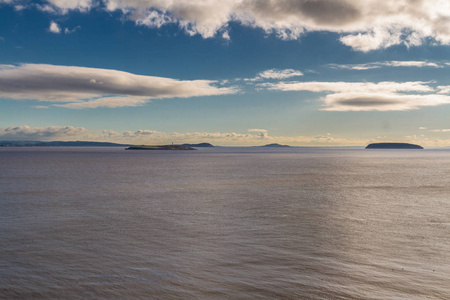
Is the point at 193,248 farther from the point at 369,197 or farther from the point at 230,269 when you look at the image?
the point at 369,197

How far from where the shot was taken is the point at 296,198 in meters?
38.9

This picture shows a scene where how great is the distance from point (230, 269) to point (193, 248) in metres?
3.97

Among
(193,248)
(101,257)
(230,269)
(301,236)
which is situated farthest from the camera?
(301,236)

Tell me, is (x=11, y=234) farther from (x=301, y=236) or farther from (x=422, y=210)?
(x=422, y=210)

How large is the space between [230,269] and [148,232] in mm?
8996

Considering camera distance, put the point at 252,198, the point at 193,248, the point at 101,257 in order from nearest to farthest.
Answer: the point at 101,257 → the point at 193,248 → the point at 252,198

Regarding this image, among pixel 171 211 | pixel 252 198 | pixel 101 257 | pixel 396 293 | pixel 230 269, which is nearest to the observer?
pixel 396 293

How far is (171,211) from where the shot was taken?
99.5 ft

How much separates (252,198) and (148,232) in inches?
713

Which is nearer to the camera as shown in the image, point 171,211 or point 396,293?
point 396,293

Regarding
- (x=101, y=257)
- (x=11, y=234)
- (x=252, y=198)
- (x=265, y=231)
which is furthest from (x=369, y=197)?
(x=11, y=234)

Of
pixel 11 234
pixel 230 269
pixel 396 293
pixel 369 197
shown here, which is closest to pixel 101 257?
pixel 230 269

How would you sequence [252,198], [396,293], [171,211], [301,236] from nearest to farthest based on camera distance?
[396,293] < [301,236] < [171,211] < [252,198]

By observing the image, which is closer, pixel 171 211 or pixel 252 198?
pixel 171 211
